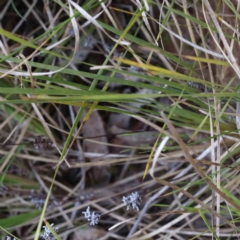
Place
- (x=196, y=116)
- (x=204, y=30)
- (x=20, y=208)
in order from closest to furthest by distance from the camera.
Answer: (x=196, y=116) < (x=204, y=30) < (x=20, y=208)

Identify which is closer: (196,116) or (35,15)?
(196,116)

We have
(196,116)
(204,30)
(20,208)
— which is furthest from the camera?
(20,208)

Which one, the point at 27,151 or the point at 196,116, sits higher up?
the point at 196,116

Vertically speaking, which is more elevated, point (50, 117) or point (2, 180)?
point (50, 117)

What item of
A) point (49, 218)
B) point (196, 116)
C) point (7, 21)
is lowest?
point (49, 218)

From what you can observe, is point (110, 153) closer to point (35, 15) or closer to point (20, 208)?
point (20, 208)

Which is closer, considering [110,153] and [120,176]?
[110,153]

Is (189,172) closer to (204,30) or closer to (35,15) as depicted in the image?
(204,30)

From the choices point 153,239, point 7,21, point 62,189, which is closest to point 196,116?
point 153,239

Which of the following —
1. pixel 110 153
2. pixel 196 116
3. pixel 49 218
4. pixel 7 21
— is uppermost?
pixel 7 21
